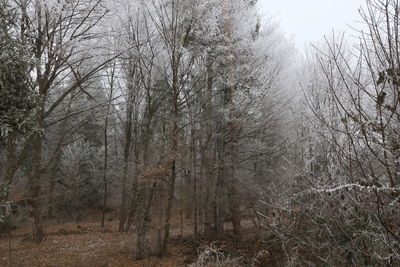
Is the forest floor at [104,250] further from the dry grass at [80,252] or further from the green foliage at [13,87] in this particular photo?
the green foliage at [13,87]

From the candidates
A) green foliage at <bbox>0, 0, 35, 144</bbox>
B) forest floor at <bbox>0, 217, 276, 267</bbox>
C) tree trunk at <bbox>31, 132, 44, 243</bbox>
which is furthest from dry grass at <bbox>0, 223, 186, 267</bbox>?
green foliage at <bbox>0, 0, 35, 144</bbox>

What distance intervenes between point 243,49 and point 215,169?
13.3ft

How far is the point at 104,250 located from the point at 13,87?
6429 mm

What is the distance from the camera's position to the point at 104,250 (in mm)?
10656

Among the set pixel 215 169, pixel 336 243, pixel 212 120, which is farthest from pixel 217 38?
pixel 336 243

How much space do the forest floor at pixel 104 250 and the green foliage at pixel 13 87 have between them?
14.8 feet

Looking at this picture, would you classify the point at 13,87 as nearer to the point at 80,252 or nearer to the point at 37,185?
the point at 80,252

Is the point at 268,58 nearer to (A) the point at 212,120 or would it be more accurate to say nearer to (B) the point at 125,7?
(A) the point at 212,120

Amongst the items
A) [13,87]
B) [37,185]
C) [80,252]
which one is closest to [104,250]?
[80,252]

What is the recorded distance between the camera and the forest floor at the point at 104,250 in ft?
29.7

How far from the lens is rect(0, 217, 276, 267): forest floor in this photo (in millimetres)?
9055

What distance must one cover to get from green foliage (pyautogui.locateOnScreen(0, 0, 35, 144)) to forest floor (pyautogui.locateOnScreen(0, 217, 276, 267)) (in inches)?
178

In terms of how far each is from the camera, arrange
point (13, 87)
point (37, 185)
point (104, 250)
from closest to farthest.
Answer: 1. point (13, 87)
2. point (104, 250)
3. point (37, 185)

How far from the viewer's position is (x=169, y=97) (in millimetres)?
12180
